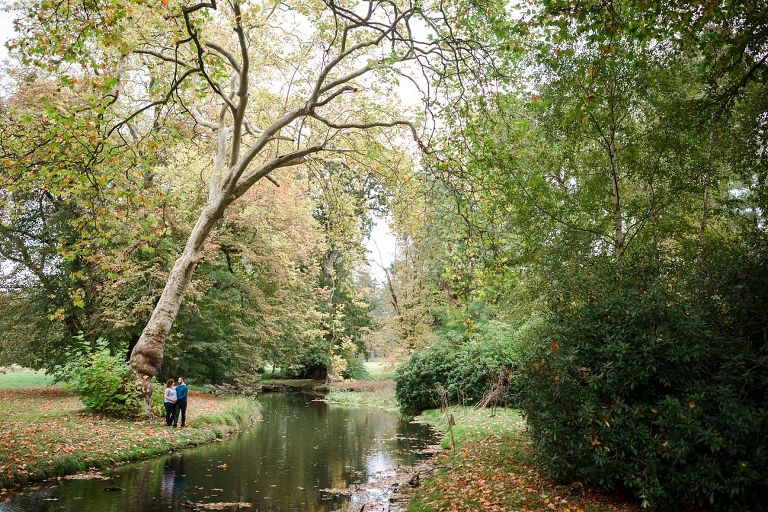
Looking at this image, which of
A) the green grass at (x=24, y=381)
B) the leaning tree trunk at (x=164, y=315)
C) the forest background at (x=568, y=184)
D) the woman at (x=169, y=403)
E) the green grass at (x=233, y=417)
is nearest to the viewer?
the forest background at (x=568, y=184)

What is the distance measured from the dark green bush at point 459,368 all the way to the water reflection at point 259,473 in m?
3.06

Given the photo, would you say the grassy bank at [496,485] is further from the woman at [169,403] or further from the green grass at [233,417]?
the woman at [169,403]

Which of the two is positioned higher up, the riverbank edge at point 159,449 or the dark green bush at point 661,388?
the dark green bush at point 661,388

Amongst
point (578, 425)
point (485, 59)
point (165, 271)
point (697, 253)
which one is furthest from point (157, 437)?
point (697, 253)

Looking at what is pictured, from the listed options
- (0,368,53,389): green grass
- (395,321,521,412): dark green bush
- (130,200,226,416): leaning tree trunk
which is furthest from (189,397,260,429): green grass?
(0,368,53,389): green grass

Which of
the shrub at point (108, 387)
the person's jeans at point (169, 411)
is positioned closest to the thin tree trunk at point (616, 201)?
the person's jeans at point (169, 411)

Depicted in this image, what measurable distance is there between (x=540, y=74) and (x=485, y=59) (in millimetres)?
2967

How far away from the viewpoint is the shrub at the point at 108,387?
1538 cm

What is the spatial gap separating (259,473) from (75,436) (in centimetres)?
455

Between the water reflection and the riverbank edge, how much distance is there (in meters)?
0.40

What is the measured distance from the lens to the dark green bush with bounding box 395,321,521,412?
20.8m

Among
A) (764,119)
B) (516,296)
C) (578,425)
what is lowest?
(578,425)

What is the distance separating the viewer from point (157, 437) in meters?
13.7

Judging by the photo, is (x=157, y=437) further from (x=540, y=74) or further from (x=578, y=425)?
(x=540, y=74)
